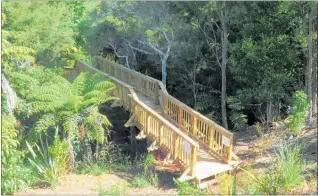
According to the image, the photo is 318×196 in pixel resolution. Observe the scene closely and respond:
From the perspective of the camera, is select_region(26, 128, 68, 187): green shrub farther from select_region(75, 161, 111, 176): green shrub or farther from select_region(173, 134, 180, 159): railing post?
select_region(173, 134, 180, 159): railing post

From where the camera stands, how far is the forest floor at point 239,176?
7.68 m

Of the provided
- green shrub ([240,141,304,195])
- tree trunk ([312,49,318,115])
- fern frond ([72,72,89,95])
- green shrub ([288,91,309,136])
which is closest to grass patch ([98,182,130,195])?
green shrub ([240,141,304,195])

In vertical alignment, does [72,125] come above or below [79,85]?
below

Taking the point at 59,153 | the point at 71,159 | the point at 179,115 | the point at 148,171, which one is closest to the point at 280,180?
the point at 148,171

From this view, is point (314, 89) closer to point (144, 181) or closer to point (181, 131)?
point (181, 131)

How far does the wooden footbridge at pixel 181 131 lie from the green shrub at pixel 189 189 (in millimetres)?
153

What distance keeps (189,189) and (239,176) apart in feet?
4.46

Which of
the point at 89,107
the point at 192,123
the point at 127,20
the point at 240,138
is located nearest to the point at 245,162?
the point at 192,123

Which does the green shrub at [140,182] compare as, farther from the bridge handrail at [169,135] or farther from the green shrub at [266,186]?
the green shrub at [266,186]

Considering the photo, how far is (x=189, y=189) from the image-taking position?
24.5 ft

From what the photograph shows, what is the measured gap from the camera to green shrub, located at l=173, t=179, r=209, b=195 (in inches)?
291

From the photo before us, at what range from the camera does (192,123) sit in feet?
31.2

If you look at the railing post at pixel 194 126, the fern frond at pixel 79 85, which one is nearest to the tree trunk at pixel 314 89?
the railing post at pixel 194 126

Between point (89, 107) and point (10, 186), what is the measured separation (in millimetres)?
2922
